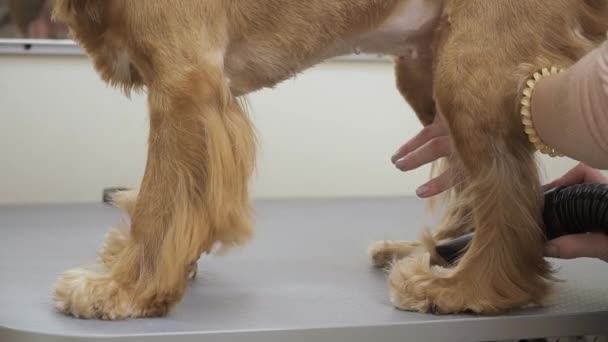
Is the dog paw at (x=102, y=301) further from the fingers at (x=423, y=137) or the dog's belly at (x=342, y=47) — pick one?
the fingers at (x=423, y=137)

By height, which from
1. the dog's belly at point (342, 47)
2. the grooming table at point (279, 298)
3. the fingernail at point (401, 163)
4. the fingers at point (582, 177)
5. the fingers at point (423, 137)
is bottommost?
the grooming table at point (279, 298)

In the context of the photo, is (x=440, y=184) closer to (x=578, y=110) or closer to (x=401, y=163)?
(x=401, y=163)

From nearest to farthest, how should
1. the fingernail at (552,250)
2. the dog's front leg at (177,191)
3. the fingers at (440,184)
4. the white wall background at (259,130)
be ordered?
the dog's front leg at (177,191) < the fingernail at (552,250) < the fingers at (440,184) < the white wall background at (259,130)

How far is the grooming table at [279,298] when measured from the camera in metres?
0.95

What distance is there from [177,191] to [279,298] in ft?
0.66

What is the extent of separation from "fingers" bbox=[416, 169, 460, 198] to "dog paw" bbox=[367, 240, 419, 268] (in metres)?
0.11

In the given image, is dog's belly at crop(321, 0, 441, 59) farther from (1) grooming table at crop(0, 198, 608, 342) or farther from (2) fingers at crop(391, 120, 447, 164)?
(1) grooming table at crop(0, 198, 608, 342)

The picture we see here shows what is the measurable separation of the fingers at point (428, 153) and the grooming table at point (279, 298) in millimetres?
179

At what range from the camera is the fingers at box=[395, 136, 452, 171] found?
136 cm

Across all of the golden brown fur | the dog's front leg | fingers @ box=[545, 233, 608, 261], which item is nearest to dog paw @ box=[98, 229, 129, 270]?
the golden brown fur

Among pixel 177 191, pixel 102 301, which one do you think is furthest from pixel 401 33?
pixel 102 301

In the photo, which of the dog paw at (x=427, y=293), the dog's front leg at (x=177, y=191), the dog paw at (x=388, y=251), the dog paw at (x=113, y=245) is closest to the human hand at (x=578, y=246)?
the dog paw at (x=427, y=293)

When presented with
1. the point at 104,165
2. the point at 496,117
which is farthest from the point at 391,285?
the point at 104,165

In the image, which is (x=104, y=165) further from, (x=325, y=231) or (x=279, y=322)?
(x=279, y=322)
